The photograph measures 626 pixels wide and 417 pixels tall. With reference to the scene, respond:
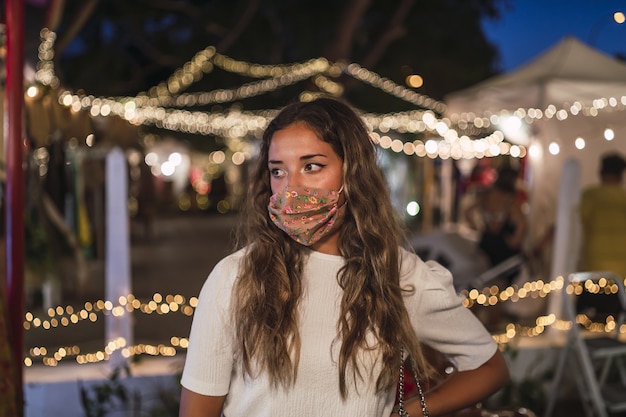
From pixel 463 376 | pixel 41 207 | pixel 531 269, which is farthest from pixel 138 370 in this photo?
pixel 531 269

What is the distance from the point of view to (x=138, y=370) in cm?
518

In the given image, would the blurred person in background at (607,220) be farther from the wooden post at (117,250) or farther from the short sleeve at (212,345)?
the short sleeve at (212,345)

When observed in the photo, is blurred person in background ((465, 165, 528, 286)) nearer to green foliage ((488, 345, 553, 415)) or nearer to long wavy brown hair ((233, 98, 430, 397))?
green foliage ((488, 345, 553, 415))

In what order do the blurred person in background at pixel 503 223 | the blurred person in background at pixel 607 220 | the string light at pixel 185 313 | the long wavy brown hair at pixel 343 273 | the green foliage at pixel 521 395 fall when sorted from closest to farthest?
1. the long wavy brown hair at pixel 343 273
2. the green foliage at pixel 521 395
3. the string light at pixel 185 313
4. the blurred person in background at pixel 607 220
5. the blurred person in background at pixel 503 223

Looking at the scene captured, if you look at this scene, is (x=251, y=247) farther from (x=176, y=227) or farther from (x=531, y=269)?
(x=176, y=227)

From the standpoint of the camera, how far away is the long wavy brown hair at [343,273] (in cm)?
198

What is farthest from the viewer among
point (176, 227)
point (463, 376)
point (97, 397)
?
point (176, 227)

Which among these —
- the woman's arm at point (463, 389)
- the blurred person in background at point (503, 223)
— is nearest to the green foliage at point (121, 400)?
the woman's arm at point (463, 389)

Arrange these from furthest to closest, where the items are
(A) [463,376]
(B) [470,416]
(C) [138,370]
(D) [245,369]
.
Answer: (C) [138,370]
(B) [470,416]
(A) [463,376]
(D) [245,369]

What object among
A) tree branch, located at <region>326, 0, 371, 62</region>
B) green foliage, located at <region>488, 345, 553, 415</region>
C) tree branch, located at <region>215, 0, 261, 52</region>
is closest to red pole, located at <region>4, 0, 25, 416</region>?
green foliage, located at <region>488, 345, 553, 415</region>

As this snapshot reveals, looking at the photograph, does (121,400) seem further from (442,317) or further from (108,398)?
(442,317)

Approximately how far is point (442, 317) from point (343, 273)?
371mm

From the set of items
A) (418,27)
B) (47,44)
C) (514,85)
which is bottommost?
(514,85)

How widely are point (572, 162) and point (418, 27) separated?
39.1 ft
